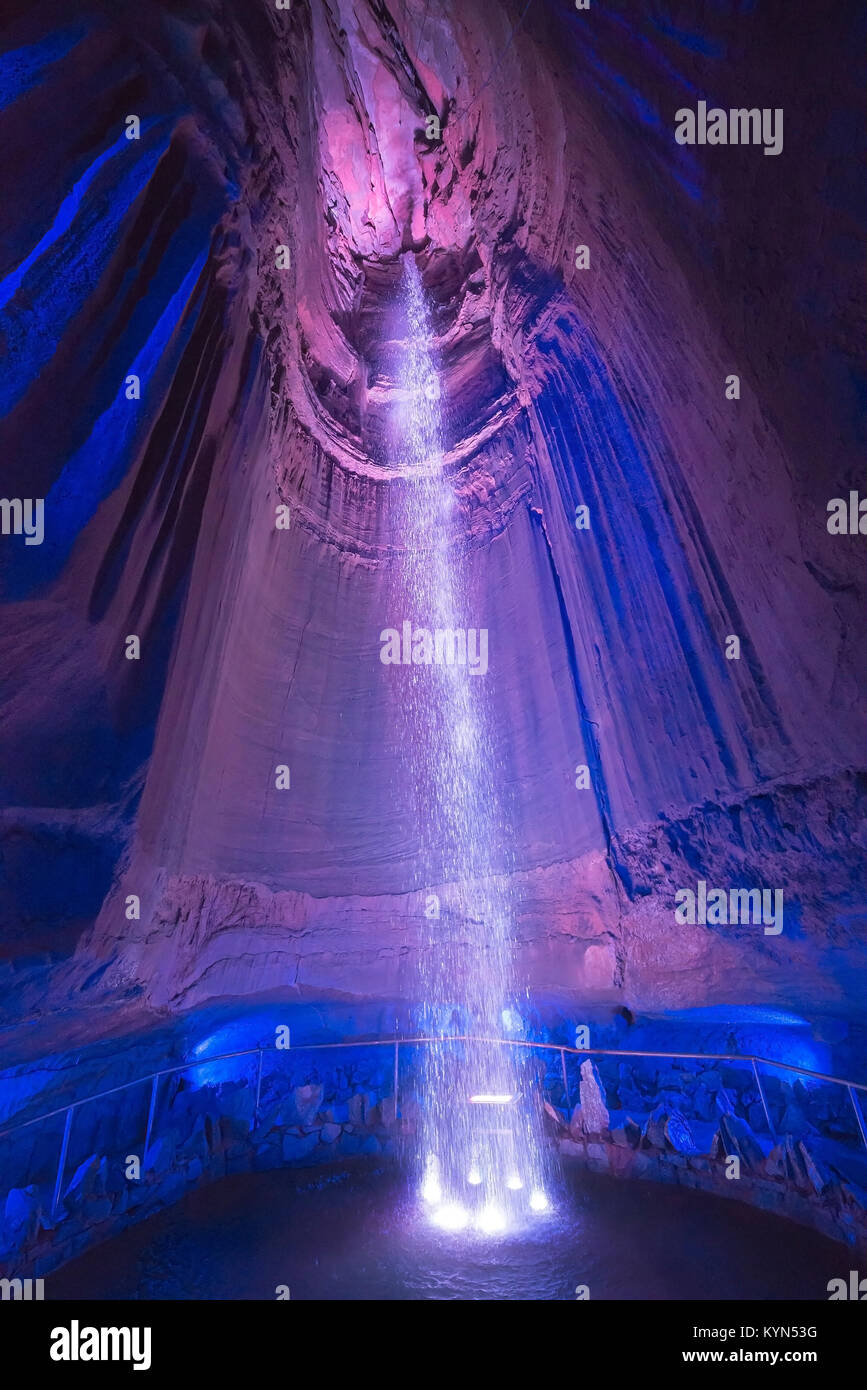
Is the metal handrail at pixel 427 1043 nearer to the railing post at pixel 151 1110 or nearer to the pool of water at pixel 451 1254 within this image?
the railing post at pixel 151 1110

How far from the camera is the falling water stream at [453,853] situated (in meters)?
6.52

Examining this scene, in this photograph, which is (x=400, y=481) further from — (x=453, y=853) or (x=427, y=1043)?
(x=427, y=1043)

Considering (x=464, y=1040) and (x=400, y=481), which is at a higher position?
(x=400, y=481)

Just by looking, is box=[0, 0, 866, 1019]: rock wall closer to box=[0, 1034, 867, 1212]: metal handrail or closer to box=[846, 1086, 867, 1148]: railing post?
box=[0, 1034, 867, 1212]: metal handrail

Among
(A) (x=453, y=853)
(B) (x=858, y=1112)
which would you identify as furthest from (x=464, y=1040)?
(B) (x=858, y=1112)

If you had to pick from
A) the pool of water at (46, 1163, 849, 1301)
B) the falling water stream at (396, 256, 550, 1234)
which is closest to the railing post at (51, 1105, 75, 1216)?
the pool of water at (46, 1163, 849, 1301)

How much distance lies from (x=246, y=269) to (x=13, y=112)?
6.11ft

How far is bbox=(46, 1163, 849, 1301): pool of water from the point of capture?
3.92 meters

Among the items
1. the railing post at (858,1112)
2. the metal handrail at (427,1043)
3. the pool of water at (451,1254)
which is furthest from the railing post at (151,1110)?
the railing post at (858,1112)

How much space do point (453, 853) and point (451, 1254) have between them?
4.28 m

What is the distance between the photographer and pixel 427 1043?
7219 mm

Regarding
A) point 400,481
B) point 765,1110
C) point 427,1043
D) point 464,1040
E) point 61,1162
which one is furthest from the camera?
point 400,481

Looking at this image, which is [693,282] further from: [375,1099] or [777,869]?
[375,1099]

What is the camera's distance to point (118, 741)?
175 inches
